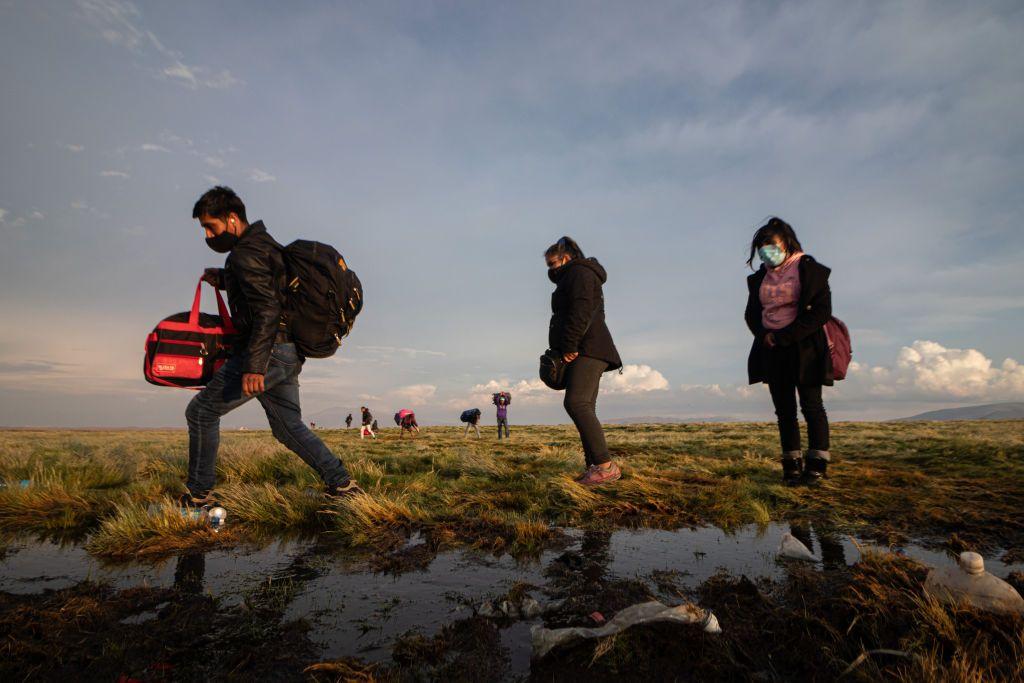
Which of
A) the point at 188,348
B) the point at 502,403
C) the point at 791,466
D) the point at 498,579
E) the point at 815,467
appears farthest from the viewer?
the point at 502,403

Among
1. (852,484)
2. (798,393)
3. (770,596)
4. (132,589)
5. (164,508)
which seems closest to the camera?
(770,596)

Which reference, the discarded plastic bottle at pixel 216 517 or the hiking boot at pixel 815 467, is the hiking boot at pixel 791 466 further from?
the discarded plastic bottle at pixel 216 517

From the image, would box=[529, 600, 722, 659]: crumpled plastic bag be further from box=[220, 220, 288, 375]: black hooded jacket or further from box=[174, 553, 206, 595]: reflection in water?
box=[220, 220, 288, 375]: black hooded jacket

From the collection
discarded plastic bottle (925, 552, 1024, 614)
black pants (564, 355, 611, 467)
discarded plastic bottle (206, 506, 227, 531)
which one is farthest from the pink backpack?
discarded plastic bottle (206, 506, 227, 531)

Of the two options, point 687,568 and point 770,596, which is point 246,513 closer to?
point 687,568

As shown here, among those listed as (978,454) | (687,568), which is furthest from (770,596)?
(978,454)

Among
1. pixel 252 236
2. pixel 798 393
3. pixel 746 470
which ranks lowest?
pixel 746 470

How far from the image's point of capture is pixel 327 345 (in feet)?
14.0

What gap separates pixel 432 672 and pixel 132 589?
1.72 meters

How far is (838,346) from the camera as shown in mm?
5051

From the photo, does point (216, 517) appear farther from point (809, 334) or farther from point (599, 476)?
point (809, 334)

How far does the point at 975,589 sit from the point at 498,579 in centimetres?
197

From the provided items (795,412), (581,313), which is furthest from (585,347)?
(795,412)

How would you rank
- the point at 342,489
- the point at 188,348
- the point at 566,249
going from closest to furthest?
the point at 188,348 < the point at 342,489 < the point at 566,249
